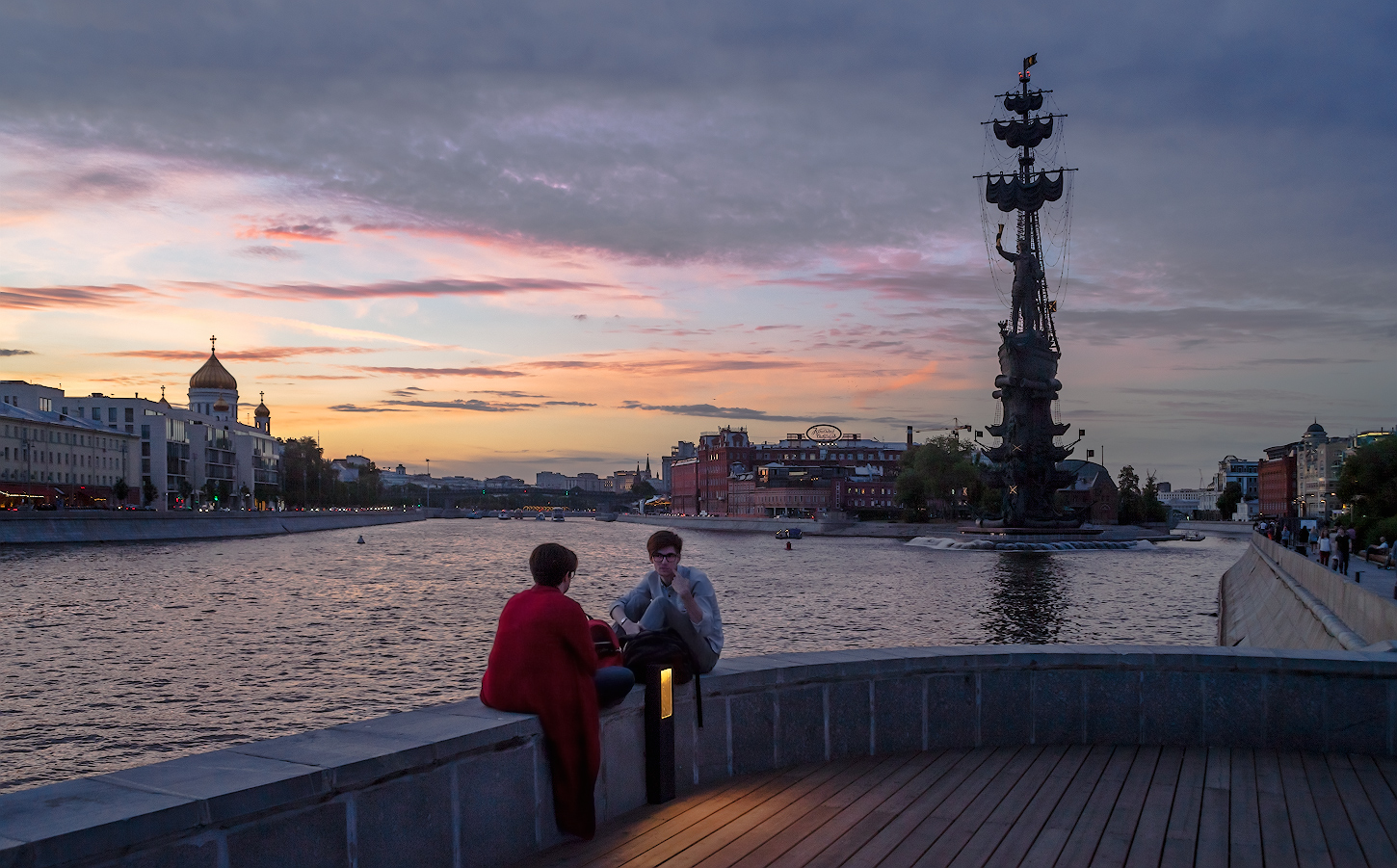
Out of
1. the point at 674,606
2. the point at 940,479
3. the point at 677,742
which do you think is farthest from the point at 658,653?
the point at 940,479

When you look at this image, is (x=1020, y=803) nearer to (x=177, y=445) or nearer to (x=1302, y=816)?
(x=1302, y=816)

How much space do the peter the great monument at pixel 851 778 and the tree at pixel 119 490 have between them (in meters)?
131

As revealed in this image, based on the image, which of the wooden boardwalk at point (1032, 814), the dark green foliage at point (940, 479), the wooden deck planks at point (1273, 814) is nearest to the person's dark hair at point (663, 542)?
the wooden boardwalk at point (1032, 814)

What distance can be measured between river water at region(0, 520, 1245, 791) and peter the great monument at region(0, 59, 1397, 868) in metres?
13.8

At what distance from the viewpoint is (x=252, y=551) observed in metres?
82.7

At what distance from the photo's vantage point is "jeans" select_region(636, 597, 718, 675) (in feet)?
23.4

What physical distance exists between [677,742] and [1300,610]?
2286 centimetres

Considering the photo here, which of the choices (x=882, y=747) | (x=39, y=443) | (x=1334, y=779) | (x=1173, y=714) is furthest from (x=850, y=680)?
(x=39, y=443)

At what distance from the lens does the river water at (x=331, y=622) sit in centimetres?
2127

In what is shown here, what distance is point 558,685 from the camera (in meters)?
6.02

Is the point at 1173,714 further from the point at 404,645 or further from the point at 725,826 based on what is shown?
the point at 404,645

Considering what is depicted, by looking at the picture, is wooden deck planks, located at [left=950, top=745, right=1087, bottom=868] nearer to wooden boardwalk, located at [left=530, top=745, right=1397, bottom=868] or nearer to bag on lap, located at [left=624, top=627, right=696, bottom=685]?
wooden boardwalk, located at [left=530, top=745, right=1397, bottom=868]

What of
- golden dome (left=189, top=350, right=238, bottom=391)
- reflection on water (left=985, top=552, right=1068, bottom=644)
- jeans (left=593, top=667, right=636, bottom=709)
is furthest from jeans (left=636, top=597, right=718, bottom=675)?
golden dome (left=189, top=350, right=238, bottom=391)

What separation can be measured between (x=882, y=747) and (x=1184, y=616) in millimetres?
37742
